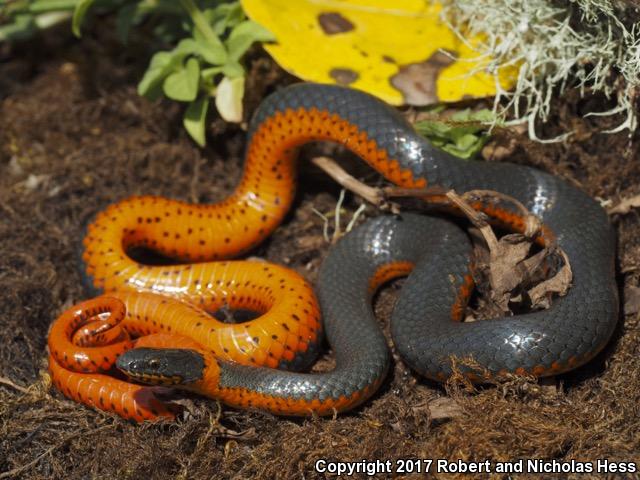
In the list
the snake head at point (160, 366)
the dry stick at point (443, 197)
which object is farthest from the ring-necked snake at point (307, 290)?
the dry stick at point (443, 197)

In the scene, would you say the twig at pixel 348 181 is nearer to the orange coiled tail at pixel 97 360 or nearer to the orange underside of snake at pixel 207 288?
the orange underside of snake at pixel 207 288

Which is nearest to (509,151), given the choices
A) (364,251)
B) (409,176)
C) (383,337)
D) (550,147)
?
(550,147)

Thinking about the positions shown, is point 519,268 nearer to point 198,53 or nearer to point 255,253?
point 255,253

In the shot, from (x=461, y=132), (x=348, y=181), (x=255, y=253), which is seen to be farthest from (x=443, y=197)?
(x=255, y=253)

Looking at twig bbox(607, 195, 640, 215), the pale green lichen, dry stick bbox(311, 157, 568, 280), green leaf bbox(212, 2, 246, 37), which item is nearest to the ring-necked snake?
dry stick bbox(311, 157, 568, 280)

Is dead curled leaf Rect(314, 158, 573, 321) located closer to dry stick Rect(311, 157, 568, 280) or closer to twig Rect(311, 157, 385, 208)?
dry stick Rect(311, 157, 568, 280)

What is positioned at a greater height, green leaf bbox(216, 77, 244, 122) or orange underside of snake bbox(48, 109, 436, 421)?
green leaf bbox(216, 77, 244, 122)

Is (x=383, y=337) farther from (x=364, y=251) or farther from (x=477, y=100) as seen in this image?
(x=477, y=100)
